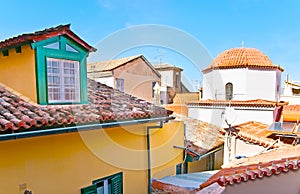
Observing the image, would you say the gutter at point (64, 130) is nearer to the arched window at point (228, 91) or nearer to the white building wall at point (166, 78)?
the arched window at point (228, 91)

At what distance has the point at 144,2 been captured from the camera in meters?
10.0

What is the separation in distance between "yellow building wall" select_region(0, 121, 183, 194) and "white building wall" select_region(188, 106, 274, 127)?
14.3 m

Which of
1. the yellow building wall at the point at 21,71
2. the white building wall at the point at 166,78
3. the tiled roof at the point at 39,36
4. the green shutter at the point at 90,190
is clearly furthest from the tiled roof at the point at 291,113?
the yellow building wall at the point at 21,71

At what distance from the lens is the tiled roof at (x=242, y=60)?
23.1 metres

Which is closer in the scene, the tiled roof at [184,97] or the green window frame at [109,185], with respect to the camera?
the green window frame at [109,185]

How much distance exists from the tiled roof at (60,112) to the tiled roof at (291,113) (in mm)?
20213

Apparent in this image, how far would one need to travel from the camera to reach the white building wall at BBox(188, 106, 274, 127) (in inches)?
837

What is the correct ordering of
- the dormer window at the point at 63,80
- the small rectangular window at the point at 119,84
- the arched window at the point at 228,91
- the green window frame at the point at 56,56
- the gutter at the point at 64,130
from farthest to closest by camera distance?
the arched window at the point at 228,91 → the small rectangular window at the point at 119,84 → the dormer window at the point at 63,80 → the green window frame at the point at 56,56 → the gutter at the point at 64,130

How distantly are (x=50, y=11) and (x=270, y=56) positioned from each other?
25.8m

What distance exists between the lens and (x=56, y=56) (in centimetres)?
630

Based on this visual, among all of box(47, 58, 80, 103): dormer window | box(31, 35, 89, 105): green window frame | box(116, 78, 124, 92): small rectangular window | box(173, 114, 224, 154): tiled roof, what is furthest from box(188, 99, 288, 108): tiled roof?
box(47, 58, 80, 103): dormer window

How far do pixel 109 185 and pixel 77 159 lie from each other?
1.60 m

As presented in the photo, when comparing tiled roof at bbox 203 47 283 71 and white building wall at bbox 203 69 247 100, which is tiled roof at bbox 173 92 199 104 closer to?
white building wall at bbox 203 69 247 100

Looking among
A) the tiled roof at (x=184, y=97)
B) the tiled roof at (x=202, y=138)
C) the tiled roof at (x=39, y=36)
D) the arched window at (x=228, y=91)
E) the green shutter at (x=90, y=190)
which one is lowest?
the tiled roof at (x=202, y=138)
